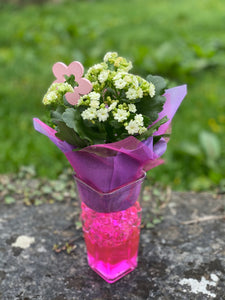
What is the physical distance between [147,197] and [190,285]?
75 centimetres

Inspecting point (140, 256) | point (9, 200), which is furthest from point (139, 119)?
point (9, 200)

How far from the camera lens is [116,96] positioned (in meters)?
1.41

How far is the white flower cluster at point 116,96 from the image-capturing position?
132 centimetres

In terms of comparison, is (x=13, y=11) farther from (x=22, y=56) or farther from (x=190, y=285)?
(x=190, y=285)

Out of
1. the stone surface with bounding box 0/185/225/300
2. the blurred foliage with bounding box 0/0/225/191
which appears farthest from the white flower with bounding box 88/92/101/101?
the blurred foliage with bounding box 0/0/225/191

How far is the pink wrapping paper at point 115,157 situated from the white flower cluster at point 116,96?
68mm

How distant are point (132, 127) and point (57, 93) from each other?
0.31 metres

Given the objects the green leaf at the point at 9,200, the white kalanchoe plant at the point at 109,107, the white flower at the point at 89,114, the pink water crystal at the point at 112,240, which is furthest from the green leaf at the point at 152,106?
the green leaf at the point at 9,200

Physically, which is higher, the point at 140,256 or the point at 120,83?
the point at 120,83

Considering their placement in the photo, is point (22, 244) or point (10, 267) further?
point (22, 244)

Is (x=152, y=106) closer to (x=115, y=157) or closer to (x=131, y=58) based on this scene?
(x=115, y=157)

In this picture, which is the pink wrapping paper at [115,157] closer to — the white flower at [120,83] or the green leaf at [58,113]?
the green leaf at [58,113]

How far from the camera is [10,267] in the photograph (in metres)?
1.76

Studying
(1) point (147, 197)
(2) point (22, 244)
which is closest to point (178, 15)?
(1) point (147, 197)
